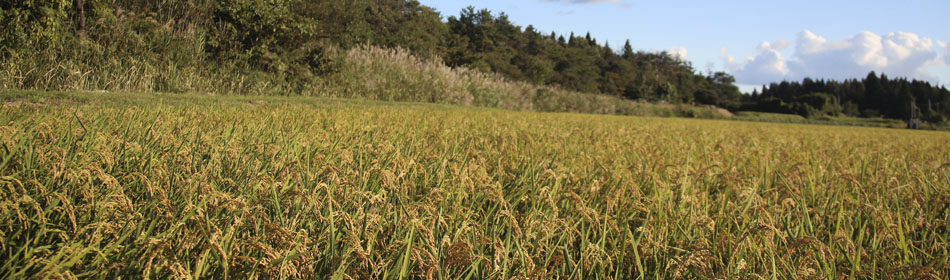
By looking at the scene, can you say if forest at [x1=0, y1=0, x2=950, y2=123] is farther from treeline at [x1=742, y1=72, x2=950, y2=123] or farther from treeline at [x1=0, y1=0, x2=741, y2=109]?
treeline at [x1=742, y1=72, x2=950, y2=123]

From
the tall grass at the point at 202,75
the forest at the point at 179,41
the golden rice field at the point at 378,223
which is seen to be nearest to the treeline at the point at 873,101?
the tall grass at the point at 202,75

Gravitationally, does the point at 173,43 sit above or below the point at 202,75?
above

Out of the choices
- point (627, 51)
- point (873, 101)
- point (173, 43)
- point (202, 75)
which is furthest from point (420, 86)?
point (873, 101)

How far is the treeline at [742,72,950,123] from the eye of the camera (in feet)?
203

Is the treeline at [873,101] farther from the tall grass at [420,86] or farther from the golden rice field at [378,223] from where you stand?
the golden rice field at [378,223]

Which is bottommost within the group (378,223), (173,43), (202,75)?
(378,223)

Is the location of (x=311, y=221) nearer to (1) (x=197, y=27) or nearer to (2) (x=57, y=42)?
(2) (x=57, y=42)

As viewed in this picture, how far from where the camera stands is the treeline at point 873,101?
61938 mm

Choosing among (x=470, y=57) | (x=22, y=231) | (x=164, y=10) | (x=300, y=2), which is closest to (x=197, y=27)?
(x=164, y=10)

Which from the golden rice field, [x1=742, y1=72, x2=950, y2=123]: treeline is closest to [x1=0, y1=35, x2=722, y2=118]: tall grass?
the golden rice field

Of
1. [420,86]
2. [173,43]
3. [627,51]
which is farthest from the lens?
[627,51]

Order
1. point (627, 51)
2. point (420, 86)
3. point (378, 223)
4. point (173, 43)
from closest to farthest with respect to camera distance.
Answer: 1. point (378, 223)
2. point (173, 43)
3. point (420, 86)
4. point (627, 51)

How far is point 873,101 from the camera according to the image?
77750 millimetres

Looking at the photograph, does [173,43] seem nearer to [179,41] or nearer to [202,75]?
[179,41]
